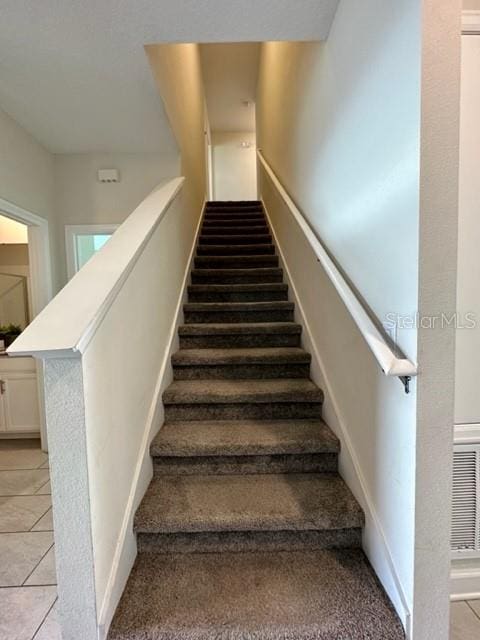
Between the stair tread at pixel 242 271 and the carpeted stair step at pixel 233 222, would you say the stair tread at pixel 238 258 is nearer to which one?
the stair tread at pixel 242 271

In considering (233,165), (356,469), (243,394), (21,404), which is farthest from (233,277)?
(233,165)

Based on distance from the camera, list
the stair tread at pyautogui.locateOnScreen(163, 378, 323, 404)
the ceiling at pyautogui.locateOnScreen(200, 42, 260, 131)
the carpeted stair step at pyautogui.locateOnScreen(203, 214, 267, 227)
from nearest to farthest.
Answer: the stair tread at pyautogui.locateOnScreen(163, 378, 323, 404)
the carpeted stair step at pyautogui.locateOnScreen(203, 214, 267, 227)
the ceiling at pyautogui.locateOnScreen(200, 42, 260, 131)

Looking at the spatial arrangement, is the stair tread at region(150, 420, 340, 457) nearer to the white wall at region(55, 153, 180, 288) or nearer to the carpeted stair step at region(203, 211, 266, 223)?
the white wall at region(55, 153, 180, 288)

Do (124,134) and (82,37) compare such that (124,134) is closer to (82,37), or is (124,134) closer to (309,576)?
(82,37)

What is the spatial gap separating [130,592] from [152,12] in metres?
2.28

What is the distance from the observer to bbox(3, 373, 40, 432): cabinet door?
314cm

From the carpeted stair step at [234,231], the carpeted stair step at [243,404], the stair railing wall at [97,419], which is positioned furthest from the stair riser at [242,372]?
the carpeted stair step at [234,231]

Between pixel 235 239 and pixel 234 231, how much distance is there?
0.33 m

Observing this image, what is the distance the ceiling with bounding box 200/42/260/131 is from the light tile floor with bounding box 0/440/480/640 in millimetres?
4703

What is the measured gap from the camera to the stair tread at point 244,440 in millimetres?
1736

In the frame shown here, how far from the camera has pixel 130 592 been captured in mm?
1294

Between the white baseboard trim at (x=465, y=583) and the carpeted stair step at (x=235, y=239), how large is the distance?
3151mm

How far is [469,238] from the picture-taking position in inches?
54.6

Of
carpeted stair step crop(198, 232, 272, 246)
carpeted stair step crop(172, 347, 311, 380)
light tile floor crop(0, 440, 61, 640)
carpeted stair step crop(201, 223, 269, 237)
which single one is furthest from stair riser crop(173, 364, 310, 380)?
carpeted stair step crop(201, 223, 269, 237)
